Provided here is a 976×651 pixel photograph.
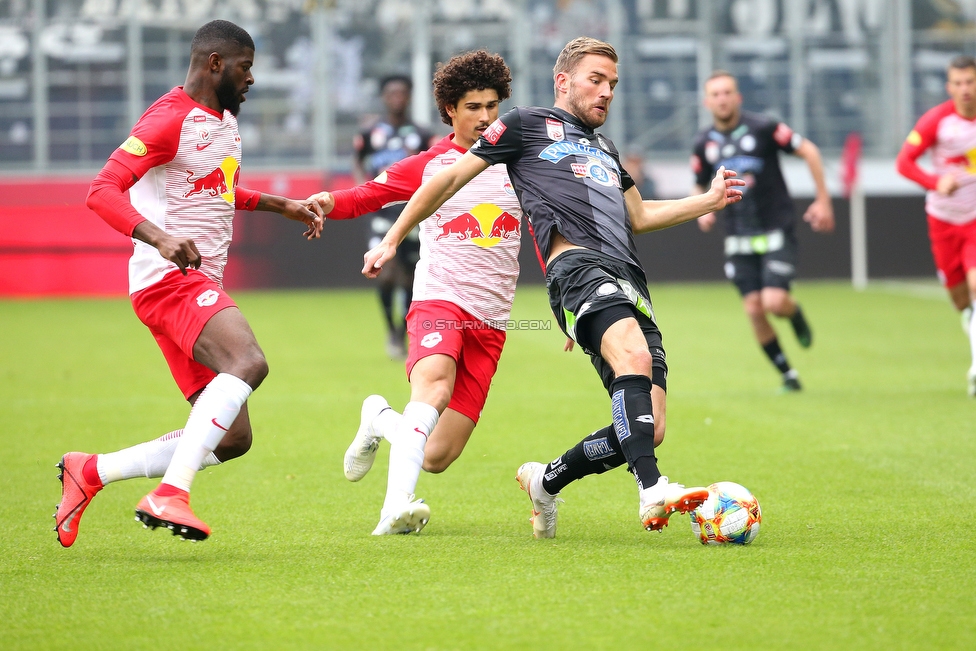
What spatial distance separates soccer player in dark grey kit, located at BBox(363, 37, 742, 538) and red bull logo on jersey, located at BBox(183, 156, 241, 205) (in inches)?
29.2

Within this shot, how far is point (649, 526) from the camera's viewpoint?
458cm

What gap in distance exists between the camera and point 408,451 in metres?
5.12

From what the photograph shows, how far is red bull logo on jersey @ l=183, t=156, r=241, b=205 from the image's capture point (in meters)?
5.07

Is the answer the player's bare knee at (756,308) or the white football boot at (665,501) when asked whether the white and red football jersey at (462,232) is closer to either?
the white football boot at (665,501)

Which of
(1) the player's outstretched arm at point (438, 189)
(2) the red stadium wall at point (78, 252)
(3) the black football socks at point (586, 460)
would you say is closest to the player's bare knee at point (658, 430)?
(3) the black football socks at point (586, 460)

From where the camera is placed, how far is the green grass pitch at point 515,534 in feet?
12.3

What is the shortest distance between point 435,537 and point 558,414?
3940 mm

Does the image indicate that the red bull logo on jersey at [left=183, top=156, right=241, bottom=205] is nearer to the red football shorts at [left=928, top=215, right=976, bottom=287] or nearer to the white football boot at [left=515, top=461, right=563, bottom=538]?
the white football boot at [left=515, top=461, right=563, bottom=538]

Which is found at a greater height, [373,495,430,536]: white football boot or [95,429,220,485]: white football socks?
[95,429,220,485]: white football socks

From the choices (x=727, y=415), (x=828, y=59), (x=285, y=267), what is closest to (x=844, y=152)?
(x=828, y=59)

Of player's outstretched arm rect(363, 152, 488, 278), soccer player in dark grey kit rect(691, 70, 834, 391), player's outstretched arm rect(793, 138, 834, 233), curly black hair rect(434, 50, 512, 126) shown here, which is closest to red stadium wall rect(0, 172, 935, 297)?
soccer player in dark grey kit rect(691, 70, 834, 391)

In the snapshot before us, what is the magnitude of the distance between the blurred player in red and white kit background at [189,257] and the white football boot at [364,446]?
1.84 ft

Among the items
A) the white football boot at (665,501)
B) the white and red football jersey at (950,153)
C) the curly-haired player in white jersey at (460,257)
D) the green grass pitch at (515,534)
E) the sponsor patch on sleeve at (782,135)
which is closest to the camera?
the green grass pitch at (515,534)

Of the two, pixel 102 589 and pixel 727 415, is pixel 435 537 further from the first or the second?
pixel 727 415
